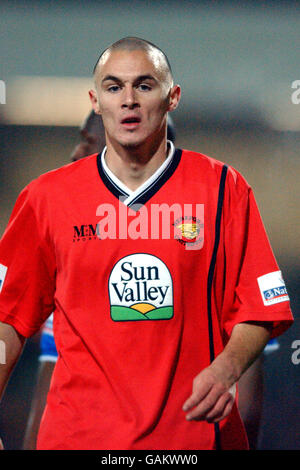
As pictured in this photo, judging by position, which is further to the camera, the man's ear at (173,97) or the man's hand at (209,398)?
the man's ear at (173,97)

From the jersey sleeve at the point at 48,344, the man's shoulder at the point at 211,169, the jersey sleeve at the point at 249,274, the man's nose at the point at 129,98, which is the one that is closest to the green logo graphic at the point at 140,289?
the jersey sleeve at the point at 249,274

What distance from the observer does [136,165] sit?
91.0 inches

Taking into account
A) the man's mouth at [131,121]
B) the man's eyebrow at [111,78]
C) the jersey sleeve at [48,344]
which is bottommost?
the jersey sleeve at [48,344]

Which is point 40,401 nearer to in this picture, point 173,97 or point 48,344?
point 48,344

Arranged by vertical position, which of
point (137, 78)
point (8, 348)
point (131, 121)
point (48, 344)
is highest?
point (137, 78)

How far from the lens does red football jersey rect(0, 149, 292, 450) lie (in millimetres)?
2143

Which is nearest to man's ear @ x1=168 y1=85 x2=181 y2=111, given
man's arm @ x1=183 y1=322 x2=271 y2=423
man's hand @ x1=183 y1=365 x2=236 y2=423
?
man's arm @ x1=183 y1=322 x2=271 y2=423

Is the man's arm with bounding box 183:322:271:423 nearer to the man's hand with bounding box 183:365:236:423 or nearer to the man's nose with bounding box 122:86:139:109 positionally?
the man's hand with bounding box 183:365:236:423

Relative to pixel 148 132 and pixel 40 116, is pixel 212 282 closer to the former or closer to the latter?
pixel 148 132

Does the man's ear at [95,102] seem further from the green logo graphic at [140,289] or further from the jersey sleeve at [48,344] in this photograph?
the jersey sleeve at [48,344]

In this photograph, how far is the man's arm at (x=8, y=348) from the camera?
2.26m

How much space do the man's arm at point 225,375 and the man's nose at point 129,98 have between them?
67 cm

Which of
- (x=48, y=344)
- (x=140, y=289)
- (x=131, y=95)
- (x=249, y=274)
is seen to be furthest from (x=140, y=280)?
(x=48, y=344)

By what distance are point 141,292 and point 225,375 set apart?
1.12ft
